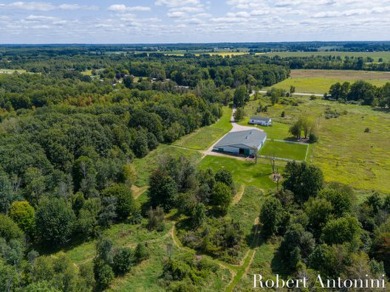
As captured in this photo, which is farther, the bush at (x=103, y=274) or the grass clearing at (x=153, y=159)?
the grass clearing at (x=153, y=159)

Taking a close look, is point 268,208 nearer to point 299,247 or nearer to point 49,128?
point 299,247

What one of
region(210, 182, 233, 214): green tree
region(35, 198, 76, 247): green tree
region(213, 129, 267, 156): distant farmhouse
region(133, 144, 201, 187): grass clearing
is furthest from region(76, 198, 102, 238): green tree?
region(213, 129, 267, 156): distant farmhouse

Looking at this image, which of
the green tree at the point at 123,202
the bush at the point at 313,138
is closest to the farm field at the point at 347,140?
the bush at the point at 313,138

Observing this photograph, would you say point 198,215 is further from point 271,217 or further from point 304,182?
point 304,182

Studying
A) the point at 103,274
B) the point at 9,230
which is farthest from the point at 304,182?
the point at 9,230

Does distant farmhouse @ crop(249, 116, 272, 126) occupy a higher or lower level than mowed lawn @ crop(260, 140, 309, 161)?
higher

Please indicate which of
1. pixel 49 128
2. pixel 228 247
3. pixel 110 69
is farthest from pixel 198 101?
pixel 110 69

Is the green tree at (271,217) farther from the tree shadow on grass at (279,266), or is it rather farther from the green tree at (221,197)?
the green tree at (221,197)

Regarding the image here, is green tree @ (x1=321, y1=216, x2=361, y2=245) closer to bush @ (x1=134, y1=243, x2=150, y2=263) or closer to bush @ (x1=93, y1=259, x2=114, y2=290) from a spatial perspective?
bush @ (x1=134, y1=243, x2=150, y2=263)
